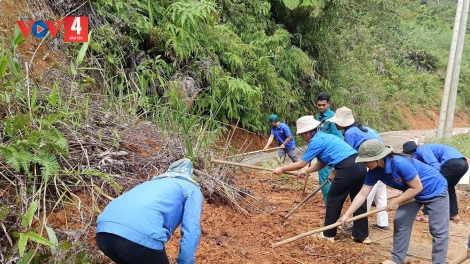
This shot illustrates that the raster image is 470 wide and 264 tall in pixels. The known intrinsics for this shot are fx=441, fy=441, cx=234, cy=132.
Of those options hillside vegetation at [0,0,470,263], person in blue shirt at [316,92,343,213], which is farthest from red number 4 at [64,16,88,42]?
person in blue shirt at [316,92,343,213]

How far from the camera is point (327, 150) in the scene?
5.00 meters

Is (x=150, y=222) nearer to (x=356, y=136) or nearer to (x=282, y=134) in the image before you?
(x=356, y=136)

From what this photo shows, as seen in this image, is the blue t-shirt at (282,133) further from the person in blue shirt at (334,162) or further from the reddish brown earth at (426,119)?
the reddish brown earth at (426,119)

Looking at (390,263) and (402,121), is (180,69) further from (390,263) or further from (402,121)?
(402,121)

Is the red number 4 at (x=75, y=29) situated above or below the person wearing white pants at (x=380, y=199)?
above

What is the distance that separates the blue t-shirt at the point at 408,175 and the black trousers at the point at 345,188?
2.01ft

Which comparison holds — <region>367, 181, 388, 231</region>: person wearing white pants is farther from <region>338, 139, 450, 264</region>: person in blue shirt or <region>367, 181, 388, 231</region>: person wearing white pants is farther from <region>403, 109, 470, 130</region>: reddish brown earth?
<region>403, 109, 470, 130</region>: reddish brown earth

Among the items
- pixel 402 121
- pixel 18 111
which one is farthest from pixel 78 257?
pixel 402 121

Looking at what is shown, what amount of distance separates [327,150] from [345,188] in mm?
499

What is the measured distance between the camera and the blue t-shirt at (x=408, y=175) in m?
4.01

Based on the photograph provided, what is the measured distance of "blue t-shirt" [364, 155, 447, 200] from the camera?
4.01 meters

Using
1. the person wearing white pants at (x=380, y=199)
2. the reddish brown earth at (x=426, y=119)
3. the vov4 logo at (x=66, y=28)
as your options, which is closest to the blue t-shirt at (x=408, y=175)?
the person wearing white pants at (x=380, y=199)

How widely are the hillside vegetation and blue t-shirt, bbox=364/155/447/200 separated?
6.49ft

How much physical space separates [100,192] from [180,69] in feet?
14.2
